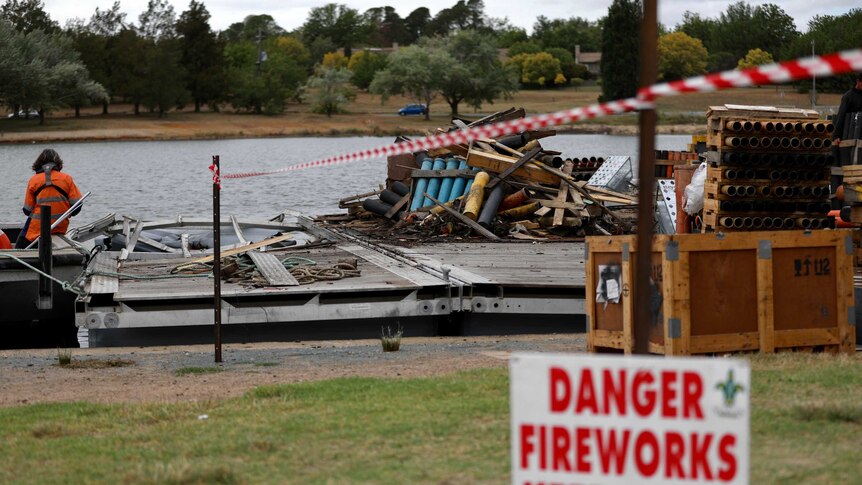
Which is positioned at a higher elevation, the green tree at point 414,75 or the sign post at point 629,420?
the green tree at point 414,75

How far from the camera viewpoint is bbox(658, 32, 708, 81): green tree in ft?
424

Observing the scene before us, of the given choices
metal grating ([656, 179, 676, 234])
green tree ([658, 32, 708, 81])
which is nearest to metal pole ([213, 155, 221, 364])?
metal grating ([656, 179, 676, 234])

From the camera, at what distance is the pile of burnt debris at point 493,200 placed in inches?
779

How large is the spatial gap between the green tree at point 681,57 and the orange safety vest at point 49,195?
116m

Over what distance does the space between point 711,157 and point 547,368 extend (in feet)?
26.7

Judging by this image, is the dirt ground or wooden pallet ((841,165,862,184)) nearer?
the dirt ground

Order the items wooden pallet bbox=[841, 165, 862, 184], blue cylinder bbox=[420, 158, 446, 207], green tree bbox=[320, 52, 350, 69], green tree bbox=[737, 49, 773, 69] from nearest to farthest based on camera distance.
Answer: wooden pallet bbox=[841, 165, 862, 184] → blue cylinder bbox=[420, 158, 446, 207] → green tree bbox=[737, 49, 773, 69] → green tree bbox=[320, 52, 350, 69]

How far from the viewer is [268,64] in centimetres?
12606

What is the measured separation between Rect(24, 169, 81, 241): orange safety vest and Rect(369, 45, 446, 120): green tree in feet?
331

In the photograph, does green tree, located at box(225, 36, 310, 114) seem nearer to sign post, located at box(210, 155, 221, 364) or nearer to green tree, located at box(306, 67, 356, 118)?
green tree, located at box(306, 67, 356, 118)

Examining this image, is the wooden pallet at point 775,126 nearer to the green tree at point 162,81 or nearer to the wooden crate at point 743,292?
the wooden crate at point 743,292

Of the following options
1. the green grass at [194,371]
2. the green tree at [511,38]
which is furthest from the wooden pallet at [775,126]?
the green tree at [511,38]

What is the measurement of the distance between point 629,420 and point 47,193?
13468 millimetres

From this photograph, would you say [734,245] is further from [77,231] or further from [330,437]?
[77,231]
